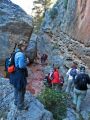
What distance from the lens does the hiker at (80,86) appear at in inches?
520

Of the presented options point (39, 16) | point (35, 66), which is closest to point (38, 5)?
point (39, 16)

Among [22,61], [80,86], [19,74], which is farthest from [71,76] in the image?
[22,61]

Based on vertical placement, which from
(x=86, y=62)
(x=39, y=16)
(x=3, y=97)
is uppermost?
(x=3, y=97)

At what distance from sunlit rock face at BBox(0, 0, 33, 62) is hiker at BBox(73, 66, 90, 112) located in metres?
10.1

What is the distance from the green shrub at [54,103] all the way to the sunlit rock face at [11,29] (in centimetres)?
1013

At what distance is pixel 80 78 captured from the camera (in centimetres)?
1323

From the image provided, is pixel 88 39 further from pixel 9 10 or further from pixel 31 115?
pixel 31 115

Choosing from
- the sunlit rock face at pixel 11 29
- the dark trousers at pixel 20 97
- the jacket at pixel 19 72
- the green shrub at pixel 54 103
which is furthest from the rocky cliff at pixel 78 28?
the jacket at pixel 19 72

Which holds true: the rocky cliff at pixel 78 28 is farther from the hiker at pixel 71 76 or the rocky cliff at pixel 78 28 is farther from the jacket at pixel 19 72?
the jacket at pixel 19 72

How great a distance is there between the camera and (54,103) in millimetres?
13227

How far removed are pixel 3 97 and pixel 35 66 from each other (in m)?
15.3

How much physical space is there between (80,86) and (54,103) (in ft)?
3.50

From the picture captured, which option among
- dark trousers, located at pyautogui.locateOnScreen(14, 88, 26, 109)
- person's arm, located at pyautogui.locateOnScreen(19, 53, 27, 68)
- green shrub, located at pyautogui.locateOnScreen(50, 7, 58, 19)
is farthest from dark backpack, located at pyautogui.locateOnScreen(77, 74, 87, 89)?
green shrub, located at pyautogui.locateOnScreen(50, 7, 58, 19)

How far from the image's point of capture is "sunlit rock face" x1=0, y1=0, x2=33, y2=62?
23.2m
